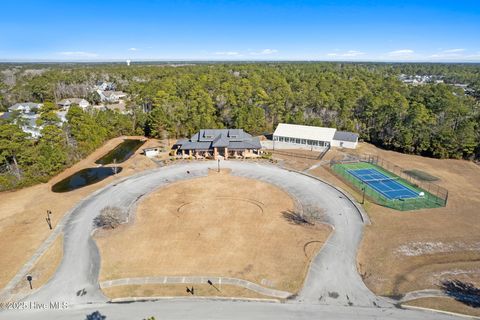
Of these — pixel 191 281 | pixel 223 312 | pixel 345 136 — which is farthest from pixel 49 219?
pixel 345 136

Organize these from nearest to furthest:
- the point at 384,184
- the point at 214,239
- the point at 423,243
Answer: the point at 423,243 < the point at 214,239 < the point at 384,184

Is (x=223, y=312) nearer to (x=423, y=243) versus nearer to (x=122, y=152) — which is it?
(x=423, y=243)

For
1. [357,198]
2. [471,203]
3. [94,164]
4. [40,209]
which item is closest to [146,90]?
[94,164]

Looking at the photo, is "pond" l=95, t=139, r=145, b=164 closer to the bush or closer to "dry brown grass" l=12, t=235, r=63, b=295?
the bush

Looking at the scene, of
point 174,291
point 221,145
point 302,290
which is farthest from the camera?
point 221,145

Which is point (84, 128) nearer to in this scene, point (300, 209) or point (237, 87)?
point (237, 87)

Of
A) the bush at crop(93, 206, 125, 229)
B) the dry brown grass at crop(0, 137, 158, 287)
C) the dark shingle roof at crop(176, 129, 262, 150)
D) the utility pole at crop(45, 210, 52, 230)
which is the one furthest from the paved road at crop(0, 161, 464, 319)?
the dark shingle roof at crop(176, 129, 262, 150)
